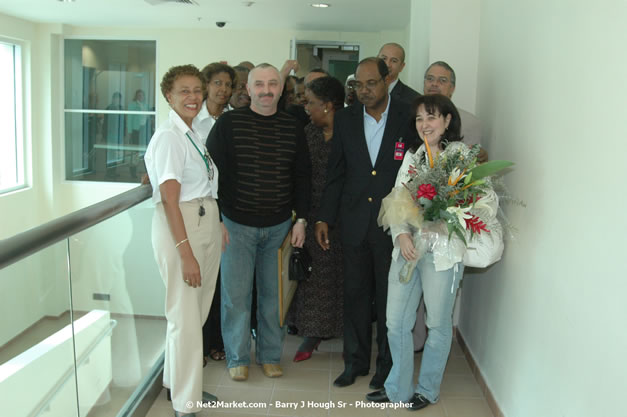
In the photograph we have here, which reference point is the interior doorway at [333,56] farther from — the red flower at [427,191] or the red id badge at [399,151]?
Result: the red flower at [427,191]

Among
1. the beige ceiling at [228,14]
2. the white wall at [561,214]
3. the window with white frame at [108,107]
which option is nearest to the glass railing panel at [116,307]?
the white wall at [561,214]

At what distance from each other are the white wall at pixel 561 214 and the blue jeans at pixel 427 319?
0.30 meters

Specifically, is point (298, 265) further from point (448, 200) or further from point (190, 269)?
point (448, 200)

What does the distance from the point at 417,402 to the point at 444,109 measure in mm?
1520

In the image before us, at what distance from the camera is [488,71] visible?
342 centimetres

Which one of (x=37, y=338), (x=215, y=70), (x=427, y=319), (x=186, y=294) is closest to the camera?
(x=37, y=338)

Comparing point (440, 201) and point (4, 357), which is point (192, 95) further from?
point (4, 357)

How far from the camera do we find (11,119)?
9.98 meters

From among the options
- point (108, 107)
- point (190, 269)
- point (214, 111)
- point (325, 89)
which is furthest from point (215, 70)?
point (108, 107)

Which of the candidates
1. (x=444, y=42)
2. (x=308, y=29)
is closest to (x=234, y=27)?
(x=308, y=29)

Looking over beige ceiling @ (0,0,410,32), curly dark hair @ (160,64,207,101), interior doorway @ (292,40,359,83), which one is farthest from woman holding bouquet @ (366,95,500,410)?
interior doorway @ (292,40,359,83)

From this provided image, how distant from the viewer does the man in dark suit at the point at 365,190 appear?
9.73ft

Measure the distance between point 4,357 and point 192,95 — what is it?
4.56 ft

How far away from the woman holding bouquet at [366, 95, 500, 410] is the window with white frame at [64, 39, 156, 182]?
28.0ft
